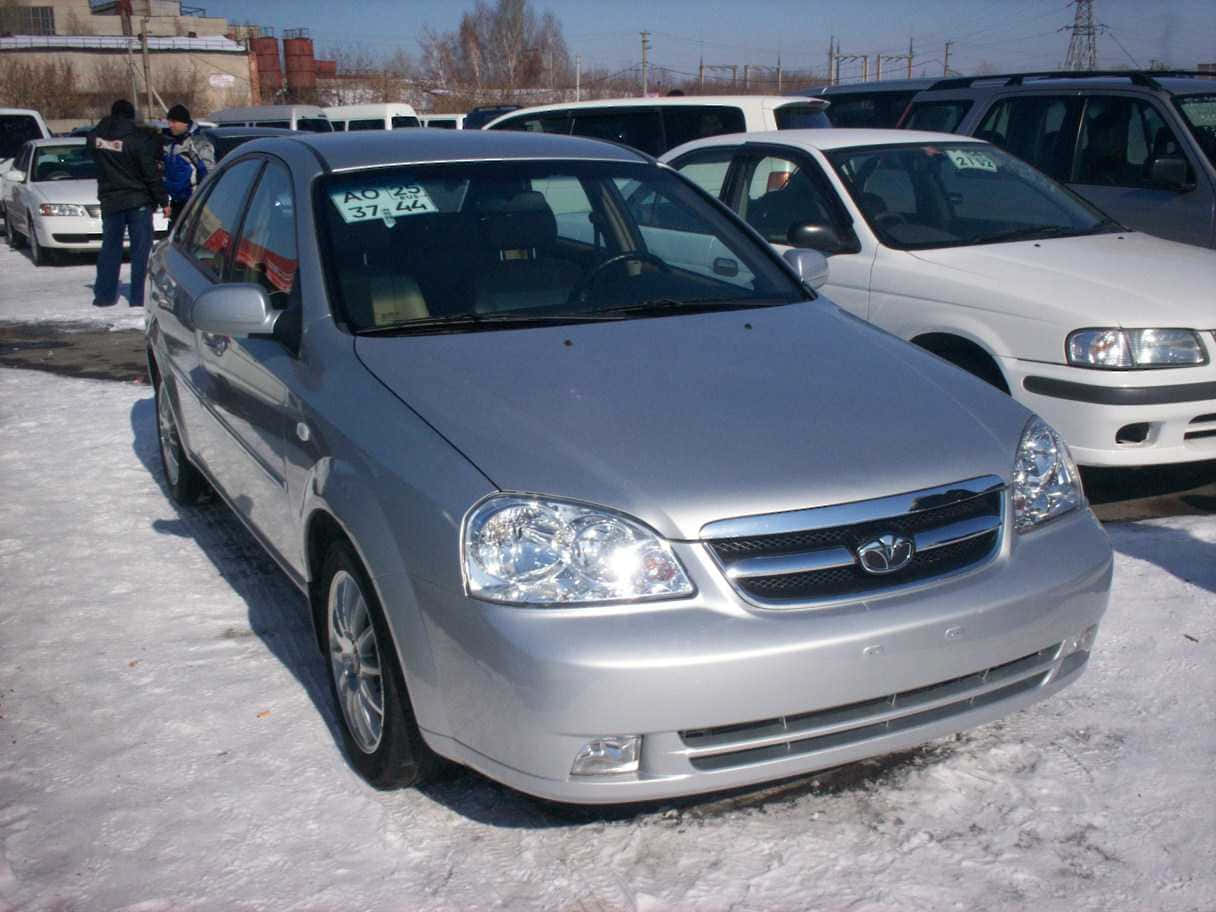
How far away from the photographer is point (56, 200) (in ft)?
47.5

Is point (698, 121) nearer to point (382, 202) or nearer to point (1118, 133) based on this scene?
point (1118, 133)

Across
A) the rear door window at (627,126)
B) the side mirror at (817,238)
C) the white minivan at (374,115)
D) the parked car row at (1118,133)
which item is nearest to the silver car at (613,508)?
the side mirror at (817,238)

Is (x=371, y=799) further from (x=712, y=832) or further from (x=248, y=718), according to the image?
(x=712, y=832)

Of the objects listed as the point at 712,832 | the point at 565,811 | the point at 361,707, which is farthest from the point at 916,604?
the point at 361,707

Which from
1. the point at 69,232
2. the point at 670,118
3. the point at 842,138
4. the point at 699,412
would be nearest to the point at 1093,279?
the point at 842,138

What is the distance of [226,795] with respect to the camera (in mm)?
3162

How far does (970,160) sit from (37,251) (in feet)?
40.3

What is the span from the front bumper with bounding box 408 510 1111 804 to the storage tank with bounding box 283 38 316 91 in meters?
73.2

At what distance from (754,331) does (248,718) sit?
72.3 inches

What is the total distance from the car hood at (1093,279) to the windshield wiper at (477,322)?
2.25 m

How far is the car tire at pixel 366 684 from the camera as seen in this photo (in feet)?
9.56

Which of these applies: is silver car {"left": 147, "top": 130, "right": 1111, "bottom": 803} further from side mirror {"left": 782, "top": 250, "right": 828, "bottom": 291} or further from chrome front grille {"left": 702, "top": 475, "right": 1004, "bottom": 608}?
side mirror {"left": 782, "top": 250, "right": 828, "bottom": 291}

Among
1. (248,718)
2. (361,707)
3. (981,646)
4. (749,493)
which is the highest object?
(749,493)

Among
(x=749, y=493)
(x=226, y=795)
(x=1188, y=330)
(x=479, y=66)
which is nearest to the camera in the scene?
(x=749, y=493)
